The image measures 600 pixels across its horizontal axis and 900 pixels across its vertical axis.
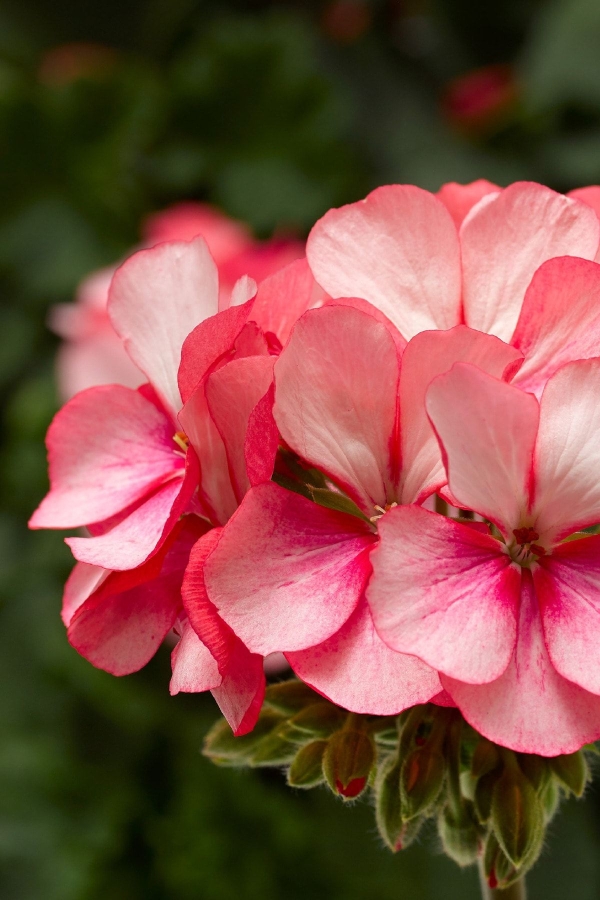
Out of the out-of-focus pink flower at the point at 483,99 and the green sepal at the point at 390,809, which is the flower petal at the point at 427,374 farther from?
the out-of-focus pink flower at the point at 483,99

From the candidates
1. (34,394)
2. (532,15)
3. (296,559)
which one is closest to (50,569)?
(34,394)

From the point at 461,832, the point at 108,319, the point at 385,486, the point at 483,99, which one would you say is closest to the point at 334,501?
the point at 385,486

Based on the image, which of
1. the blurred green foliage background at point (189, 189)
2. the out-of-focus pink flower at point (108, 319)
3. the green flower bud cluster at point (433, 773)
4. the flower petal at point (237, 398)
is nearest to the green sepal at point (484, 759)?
the green flower bud cluster at point (433, 773)

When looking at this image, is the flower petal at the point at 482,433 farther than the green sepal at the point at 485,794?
No

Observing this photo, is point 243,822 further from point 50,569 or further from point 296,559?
point 296,559

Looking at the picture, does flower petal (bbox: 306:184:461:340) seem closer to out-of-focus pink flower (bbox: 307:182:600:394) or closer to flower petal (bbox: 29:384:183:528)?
out-of-focus pink flower (bbox: 307:182:600:394)

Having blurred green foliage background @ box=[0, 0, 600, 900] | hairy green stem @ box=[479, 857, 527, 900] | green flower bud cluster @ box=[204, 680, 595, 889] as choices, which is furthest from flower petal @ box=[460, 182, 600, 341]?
blurred green foliage background @ box=[0, 0, 600, 900]
